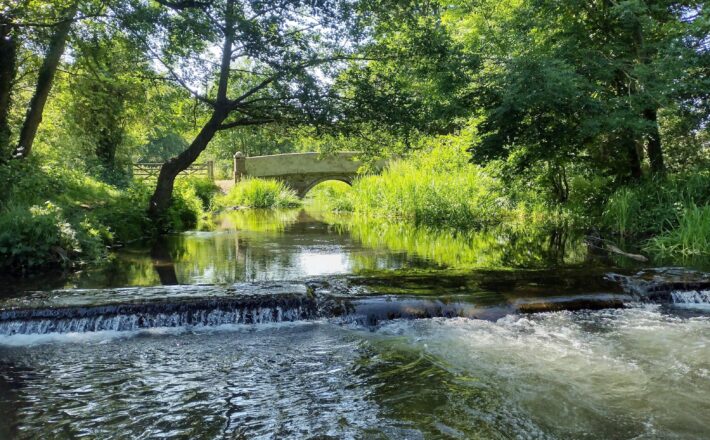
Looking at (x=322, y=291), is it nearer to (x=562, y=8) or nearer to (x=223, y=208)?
(x=562, y=8)

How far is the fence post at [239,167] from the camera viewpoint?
88.2 ft

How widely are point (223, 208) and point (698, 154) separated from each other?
1681 cm

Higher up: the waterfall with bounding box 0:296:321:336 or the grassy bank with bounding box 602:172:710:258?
the grassy bank with bounding box 602:172:710:258

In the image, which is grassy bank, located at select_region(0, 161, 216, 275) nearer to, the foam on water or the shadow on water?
the shadow on water

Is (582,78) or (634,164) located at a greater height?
(582,78)

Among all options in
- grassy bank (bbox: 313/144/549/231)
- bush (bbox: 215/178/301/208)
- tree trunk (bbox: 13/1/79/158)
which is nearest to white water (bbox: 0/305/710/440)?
tree trunk (bbox: 13/1/79/158)

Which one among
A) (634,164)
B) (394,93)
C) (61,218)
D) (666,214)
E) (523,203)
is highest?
(394,93)

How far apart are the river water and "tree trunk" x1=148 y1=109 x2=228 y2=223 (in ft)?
13.1

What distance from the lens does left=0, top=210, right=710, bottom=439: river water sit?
3.51 m

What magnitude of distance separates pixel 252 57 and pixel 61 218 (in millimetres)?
4625

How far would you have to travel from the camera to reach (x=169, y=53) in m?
10.4

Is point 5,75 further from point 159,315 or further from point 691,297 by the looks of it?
point 691,297

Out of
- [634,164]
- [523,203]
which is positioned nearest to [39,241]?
[523,203]

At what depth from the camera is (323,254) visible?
1010 centimetres
